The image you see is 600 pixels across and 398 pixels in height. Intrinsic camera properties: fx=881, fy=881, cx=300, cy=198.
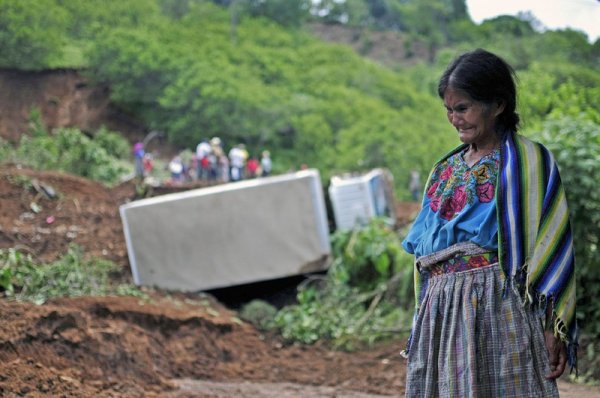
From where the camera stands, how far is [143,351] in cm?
710

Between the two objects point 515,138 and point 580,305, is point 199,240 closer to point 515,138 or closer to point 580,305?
point 580,305

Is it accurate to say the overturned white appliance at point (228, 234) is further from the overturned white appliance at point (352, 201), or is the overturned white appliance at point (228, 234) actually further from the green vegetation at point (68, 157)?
the green vegetation at point (68, 157)

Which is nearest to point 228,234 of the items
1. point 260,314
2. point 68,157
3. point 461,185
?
point 260,314

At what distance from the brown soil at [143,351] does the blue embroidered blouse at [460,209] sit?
2800 millimetres

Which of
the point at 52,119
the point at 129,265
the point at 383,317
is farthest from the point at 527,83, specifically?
the point at 52,119

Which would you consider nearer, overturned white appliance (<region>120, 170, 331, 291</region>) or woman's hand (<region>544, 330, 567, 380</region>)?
woman's hand (<region>544, 330, 567, 380</region>)

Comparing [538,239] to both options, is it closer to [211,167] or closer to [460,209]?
[460,209]

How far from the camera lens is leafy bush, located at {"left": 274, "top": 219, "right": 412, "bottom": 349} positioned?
927cm

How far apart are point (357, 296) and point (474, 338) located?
291 inches

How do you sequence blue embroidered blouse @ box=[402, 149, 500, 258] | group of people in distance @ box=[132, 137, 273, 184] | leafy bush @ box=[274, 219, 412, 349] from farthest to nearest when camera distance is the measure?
group of people in distance @ box=[132, 137, 273, 184]
leafy bush @ box=[274, 219, 412, 349]
blue embroidered blouse @ box=[402, 149, 500, 258]

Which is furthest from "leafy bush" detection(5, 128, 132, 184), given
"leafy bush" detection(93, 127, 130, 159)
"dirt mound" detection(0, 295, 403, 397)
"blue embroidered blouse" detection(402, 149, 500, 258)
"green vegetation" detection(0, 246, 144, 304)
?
"blue embroidered blouse" detection(402, 149, 500, 258)

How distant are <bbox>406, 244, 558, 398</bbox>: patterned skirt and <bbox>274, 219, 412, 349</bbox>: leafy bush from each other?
6.13 m

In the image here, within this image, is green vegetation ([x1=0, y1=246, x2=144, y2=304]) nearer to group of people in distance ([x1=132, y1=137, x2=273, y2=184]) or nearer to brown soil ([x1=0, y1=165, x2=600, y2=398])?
brown soil ([x1=0, y1=165, x2=600, y2=398])

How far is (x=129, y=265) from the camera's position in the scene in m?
10.9
